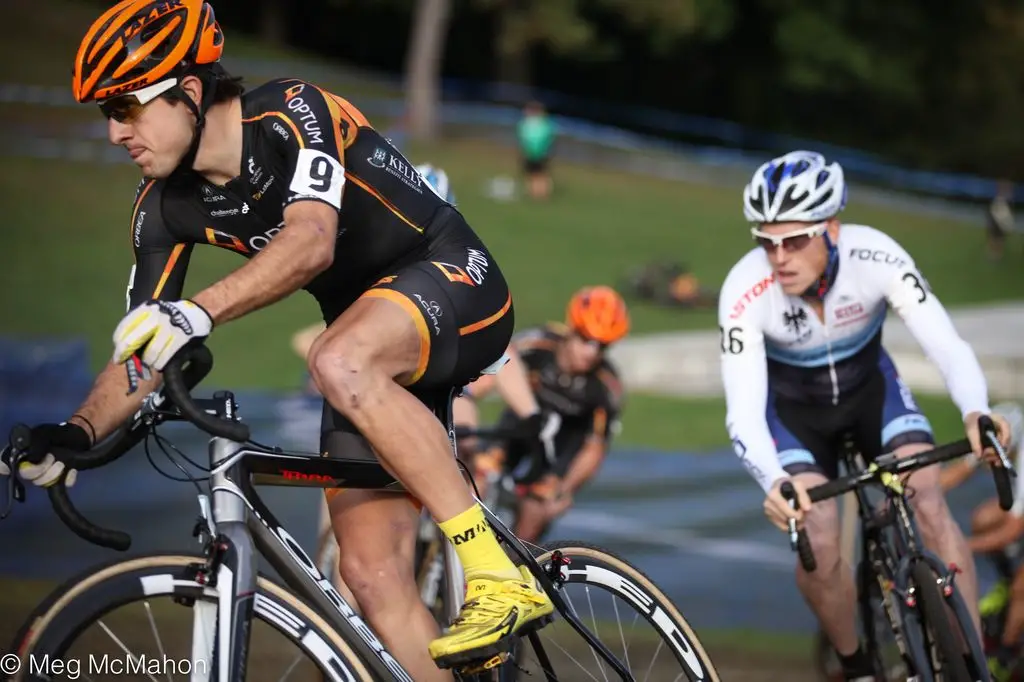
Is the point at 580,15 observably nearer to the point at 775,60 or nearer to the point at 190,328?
the point at 775,60

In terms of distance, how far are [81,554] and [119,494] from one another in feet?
2.20

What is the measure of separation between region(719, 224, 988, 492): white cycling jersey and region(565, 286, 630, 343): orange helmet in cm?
236

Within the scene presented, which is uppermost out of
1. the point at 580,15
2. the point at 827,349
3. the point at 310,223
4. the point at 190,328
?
the point at 580,15

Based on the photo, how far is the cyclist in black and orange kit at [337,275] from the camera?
11.2ft

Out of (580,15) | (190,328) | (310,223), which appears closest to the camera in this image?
(190,328)

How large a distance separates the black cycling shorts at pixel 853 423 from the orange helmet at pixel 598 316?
2.47 metres

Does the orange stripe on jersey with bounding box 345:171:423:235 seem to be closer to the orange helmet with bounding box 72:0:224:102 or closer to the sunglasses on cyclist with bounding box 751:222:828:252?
the orange helmet with bounding box 72:0:224:102

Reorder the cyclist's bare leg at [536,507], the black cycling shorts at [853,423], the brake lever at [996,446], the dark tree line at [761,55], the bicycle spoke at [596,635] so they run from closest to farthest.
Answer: the bicycle spoke at [596,635] < the brake lever at [996,446] < the black cycling shorts at [853,423] < the cyclist's bare leg at [536,507] < the dark tree line at [761,55]

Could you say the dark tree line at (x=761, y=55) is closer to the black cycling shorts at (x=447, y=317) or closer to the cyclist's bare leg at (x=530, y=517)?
the cyclist's bare leg at (x=530, y=517)

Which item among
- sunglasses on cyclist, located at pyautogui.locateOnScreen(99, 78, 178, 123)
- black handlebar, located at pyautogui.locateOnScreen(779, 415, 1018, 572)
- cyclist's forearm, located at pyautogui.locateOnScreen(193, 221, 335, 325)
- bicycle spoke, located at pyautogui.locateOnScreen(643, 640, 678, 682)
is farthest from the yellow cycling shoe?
sunglasses on cyclist, located at pyautogui.locateOnScreen(99, 78, 178, 123)

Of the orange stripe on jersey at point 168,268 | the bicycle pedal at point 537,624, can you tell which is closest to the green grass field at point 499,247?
the bicycle pedal at point 537,624

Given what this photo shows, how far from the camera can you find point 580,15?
136ft

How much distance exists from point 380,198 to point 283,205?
32cm

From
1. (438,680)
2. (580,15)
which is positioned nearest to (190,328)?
(438,680)
